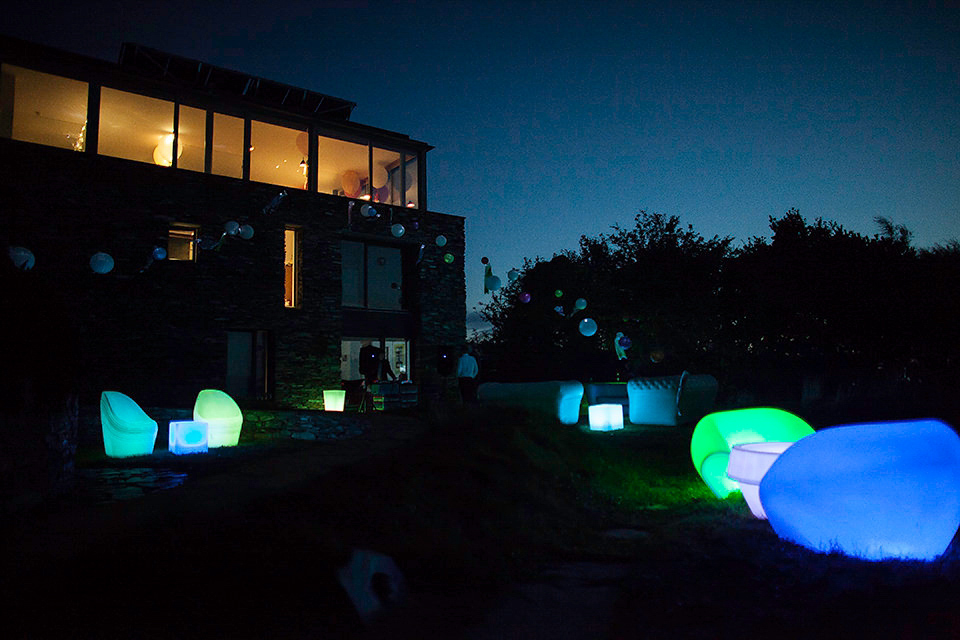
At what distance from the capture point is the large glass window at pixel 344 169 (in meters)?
16.4

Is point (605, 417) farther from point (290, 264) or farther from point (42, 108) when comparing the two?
point (42, 108)

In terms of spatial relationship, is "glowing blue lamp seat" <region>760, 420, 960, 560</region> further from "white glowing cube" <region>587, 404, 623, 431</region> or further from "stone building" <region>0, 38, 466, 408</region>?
"stone building" <region>0, 38, 466, 408</region>

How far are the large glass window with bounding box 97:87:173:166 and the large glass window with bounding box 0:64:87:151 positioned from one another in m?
0.44

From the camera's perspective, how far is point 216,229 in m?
13.4

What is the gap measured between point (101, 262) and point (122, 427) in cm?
498

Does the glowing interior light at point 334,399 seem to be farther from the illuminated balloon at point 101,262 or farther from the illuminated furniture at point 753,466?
the illuminated furniture at point 753,466

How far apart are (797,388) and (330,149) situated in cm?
1490

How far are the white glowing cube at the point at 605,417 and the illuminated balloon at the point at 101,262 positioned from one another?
9378 mm

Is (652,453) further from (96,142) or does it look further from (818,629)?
(96,142)

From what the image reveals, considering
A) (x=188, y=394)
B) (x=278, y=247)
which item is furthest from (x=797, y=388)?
(x=188, y=394)

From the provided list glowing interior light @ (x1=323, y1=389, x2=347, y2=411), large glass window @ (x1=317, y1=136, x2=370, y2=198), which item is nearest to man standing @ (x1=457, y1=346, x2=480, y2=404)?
glowing interior light @ (x1=323, y1=389, x2=347, y2=411)

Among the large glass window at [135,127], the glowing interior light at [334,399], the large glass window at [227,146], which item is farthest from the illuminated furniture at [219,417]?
the large glass window at [227,146]

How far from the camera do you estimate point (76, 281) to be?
37.6 feet

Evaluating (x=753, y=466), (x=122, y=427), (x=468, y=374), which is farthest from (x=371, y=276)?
(x=753, y=466)
